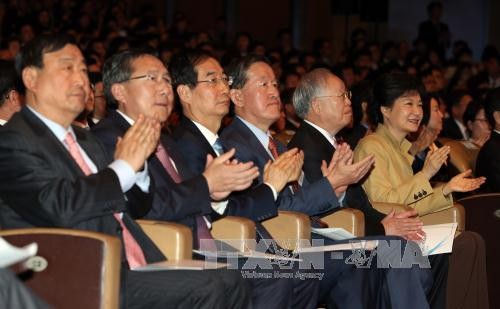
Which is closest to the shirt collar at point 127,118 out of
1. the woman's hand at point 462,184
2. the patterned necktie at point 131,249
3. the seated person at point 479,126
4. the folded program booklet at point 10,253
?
the patterned necktie at point 131,249

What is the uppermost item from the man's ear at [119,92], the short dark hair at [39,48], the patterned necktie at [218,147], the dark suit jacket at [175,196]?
the short dark hair at [39,48]

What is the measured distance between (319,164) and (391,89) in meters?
0.71

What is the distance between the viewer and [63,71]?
3.15 metres

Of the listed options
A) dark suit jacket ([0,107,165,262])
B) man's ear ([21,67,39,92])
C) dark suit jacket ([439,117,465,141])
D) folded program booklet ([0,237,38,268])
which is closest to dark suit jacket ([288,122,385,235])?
dark suit jacket ([0,107,165,262])

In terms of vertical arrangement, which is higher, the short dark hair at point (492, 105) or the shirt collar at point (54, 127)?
the shirt collar at point (54, 127)

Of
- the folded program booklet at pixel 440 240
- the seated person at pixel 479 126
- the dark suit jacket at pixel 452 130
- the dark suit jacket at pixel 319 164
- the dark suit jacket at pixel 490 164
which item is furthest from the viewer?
the dark suit jacket at pixel 452 130

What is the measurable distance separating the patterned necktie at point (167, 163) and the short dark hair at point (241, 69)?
2.60ft

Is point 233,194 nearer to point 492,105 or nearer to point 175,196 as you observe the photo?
point 175,196

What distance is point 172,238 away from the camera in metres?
3.22

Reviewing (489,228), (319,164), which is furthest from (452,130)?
(319,164)

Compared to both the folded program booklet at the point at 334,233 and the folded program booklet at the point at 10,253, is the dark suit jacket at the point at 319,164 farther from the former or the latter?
the folded program booklet at the point at 10,253

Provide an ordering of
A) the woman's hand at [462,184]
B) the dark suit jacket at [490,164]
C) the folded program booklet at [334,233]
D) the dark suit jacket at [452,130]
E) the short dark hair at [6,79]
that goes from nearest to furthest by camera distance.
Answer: the folded program booklet at [334,233] → the short dark hair at [6,79] → the woman's hand at [462,184] → the dark suit jacket at [490,164] → the dark suit jacket at [452,130]

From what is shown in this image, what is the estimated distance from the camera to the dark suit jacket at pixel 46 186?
2.90m

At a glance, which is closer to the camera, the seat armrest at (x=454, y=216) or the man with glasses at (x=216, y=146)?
the man with glasses at (x=216, y=146)
